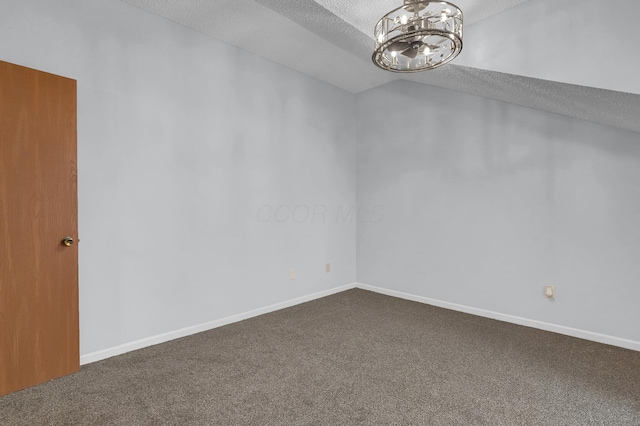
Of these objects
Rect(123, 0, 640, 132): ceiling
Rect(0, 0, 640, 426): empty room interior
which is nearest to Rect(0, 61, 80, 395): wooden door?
Rect(0, 0, 640, 426): empty room interior

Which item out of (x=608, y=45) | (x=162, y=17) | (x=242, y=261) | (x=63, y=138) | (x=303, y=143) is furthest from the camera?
(x=303, y=143)

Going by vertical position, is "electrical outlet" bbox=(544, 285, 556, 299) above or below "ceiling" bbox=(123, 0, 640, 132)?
below

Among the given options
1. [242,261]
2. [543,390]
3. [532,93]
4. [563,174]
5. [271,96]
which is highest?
[271,96]

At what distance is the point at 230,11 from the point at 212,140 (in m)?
1.17

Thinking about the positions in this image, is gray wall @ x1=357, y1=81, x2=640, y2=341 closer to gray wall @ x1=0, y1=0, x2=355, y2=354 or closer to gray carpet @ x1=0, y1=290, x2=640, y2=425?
gray carpet @ x1=0, y1=290, x2=640, y2=425

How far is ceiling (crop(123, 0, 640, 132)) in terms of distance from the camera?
2.20 m

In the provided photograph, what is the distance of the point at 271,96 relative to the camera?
393 cm

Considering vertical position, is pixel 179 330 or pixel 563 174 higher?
pixel 563 174

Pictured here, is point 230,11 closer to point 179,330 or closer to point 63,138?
point 63,138

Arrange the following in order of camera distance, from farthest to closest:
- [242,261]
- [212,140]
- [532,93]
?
[242,261] < [212,140] < [532,93]

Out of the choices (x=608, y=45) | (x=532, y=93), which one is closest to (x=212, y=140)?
(x=532, y=93)

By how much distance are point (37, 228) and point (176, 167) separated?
3.82 ft

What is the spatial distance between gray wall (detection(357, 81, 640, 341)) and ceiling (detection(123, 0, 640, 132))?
0.34 m

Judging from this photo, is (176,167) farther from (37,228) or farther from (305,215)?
(305,215)
